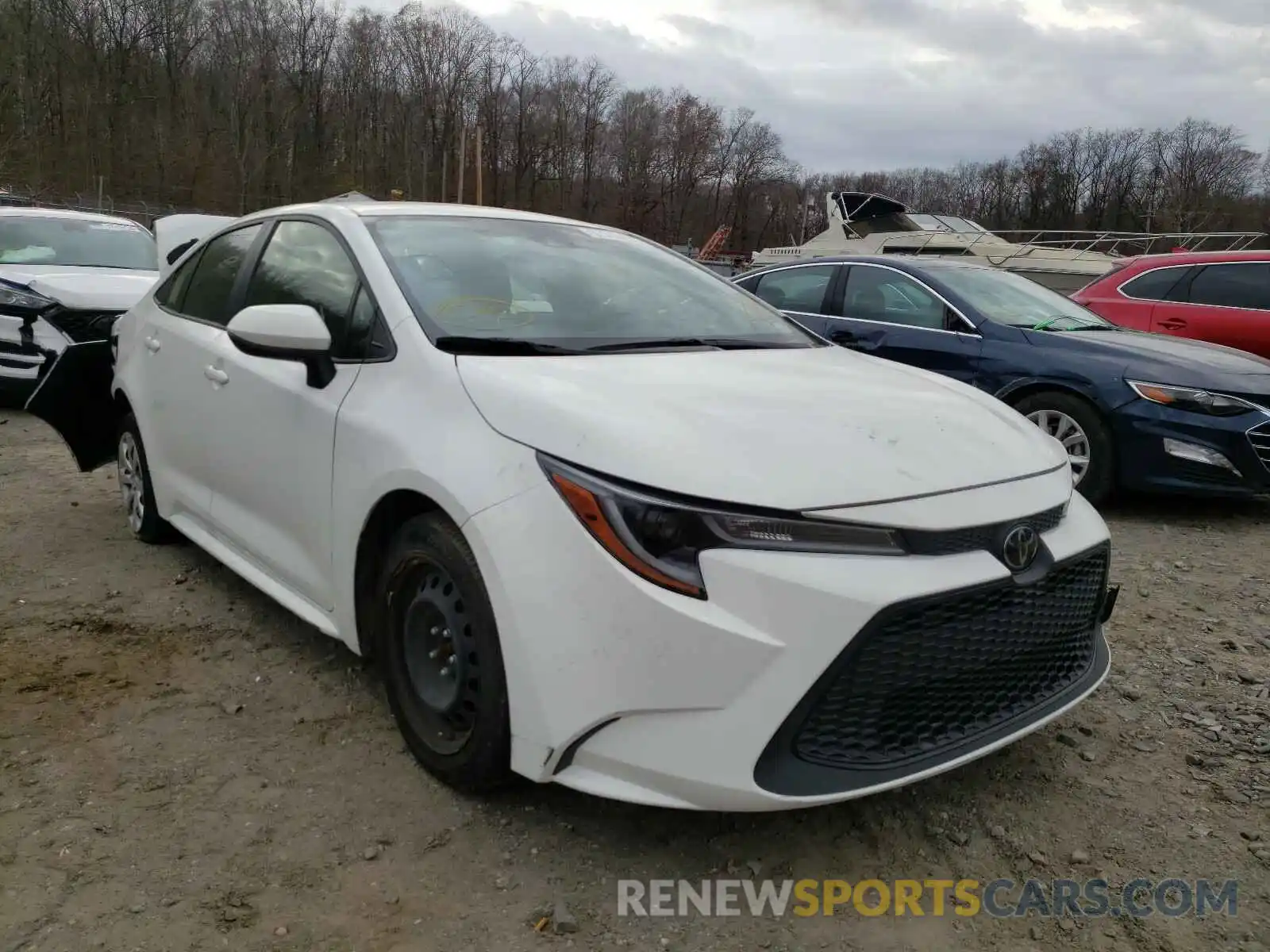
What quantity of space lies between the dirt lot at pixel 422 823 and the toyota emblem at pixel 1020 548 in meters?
0.73

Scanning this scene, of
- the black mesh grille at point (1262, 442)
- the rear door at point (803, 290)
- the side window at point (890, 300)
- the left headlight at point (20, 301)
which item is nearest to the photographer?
the black mesh grille at point (1262, 442)

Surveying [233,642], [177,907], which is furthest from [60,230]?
[177,907]

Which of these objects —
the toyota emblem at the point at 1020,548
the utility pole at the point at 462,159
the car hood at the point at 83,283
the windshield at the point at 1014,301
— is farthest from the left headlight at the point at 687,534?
the utility pole at the point at 462,159

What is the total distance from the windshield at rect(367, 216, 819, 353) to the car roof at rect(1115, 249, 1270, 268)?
6.00 meters

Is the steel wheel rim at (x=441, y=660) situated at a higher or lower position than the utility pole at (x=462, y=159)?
lower

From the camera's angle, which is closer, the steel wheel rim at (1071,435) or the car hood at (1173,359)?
the car hood at (1173,359)

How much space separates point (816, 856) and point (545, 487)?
111cm

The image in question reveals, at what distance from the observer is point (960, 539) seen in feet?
6.68

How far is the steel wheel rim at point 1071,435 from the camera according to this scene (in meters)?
5.36

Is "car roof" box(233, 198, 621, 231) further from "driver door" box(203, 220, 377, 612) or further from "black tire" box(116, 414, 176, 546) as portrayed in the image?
"black tire" box(116, 414, 176, 546)

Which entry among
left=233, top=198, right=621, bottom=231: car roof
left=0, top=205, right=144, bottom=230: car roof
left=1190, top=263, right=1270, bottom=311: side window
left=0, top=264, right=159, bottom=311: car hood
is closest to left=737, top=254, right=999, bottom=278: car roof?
left=1190, top=263, right=1270, bottom=311: side window

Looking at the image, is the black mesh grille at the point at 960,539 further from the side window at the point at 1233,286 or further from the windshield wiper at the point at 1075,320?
the side window at the point at 1233,286

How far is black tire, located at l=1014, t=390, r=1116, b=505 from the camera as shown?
5289 mm

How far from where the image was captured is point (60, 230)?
844cm
